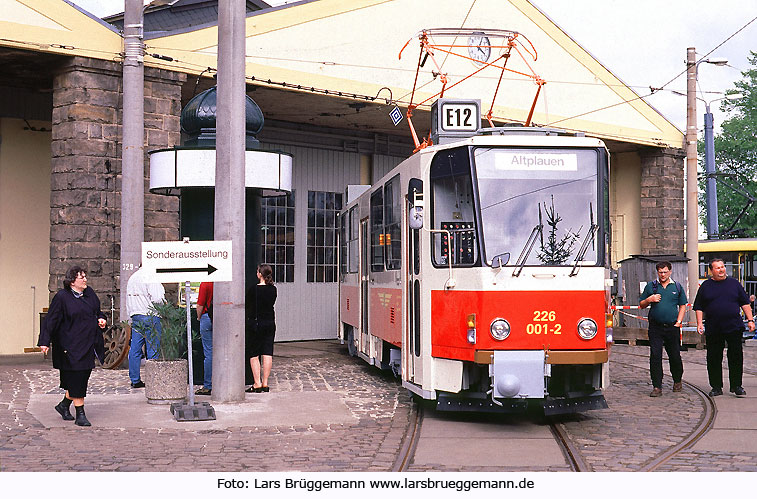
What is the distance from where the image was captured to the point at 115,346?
16.1 metres

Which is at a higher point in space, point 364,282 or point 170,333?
point 364,282

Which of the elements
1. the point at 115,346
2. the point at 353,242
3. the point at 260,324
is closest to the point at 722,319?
the point at 260,324

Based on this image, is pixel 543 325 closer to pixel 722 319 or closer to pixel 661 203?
pixel 722 319

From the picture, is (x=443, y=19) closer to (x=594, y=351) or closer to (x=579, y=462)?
(x=594, y=351)

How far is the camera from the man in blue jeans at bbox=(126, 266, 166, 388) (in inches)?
490

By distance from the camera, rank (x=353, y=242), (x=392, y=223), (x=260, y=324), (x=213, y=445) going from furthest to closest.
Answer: (x=353, y=242)
(x=260, y=324)
(x=392, y=223)
(x=213, y=445)

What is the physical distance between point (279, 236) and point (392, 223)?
10.7 m

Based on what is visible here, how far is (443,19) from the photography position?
22.6m

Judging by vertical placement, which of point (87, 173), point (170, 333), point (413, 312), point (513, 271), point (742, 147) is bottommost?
point (170, 333)

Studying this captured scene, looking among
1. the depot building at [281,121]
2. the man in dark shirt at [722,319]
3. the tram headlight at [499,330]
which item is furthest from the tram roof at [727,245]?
the tram headlight at [499,330]

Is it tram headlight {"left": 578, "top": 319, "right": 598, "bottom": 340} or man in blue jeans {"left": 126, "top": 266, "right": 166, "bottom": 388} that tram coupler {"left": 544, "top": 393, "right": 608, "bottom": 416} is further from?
man in blue jeans {"left": 126, "top": 266, "right": 166, "bottom": 388}

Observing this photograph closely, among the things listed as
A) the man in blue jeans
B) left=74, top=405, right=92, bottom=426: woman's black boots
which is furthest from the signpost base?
the man in blue jeans

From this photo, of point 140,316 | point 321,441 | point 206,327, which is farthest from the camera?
point 140,316

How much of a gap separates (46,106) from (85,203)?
377cm
